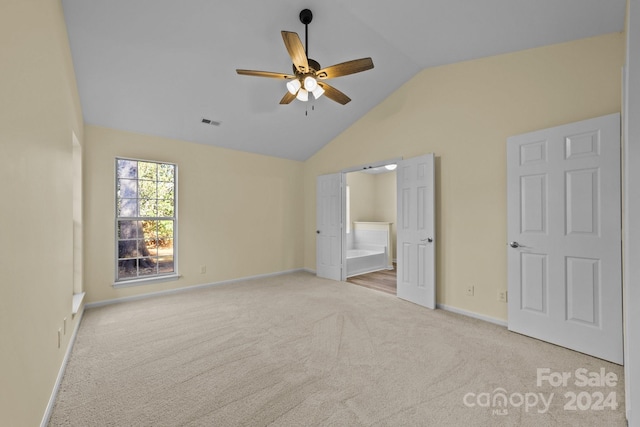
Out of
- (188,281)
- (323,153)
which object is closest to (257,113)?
(323,153)

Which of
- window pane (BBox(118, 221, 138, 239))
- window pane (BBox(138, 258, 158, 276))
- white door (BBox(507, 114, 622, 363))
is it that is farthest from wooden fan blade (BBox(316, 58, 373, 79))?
window pane (BBox(138, 258, 158, 276))

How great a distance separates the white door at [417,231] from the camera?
11.8 ft

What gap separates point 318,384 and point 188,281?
10.7ft

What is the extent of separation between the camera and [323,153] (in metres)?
5.57

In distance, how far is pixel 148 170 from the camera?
4207 mm

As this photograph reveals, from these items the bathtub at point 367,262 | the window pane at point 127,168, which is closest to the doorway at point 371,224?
the bathtub at point 367,262

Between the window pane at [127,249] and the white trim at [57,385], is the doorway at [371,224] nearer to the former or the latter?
the window pane at [127,249]

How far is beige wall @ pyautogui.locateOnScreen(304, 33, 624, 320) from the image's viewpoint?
8.43ft

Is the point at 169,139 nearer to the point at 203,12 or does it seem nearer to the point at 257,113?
the point at 257,113

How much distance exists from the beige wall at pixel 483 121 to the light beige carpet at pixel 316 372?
0.70 meters

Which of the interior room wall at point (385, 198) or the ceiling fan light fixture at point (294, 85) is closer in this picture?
the ceiling fan light fixture at point (294, 85)

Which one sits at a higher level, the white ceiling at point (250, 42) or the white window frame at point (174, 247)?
the white ceiling at point (250, 42)

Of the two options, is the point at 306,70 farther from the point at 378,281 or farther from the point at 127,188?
the point at 378,281

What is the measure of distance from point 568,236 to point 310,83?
281 cm
